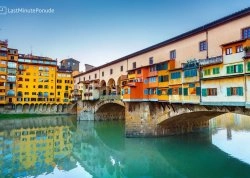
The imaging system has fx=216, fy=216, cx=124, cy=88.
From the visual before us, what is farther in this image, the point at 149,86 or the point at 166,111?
the point at 149,86

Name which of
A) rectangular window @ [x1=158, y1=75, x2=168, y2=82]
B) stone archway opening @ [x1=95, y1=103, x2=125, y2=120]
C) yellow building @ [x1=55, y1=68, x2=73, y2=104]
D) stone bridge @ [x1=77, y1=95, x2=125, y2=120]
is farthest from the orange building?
yellow building @ [x1=55, y1=68, x2=73, y2=104]

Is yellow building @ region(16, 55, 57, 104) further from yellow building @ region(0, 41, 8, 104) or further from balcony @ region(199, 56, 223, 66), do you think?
balcony @ region(199, 56, 223, 66)

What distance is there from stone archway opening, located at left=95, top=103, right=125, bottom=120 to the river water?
19376mm

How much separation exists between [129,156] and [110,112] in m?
33.4

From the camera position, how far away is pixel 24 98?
6612 cm

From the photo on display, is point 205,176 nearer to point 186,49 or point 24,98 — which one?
point 186,49

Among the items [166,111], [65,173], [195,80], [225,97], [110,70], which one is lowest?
[65,173]

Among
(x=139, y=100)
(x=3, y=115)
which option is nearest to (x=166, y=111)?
(x=139, y=100)

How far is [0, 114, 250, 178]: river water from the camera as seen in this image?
19.7 m

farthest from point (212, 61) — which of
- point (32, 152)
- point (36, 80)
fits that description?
point (36, 80)

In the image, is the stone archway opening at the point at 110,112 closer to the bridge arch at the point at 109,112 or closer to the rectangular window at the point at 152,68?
the bridge arch at the point at 109,112

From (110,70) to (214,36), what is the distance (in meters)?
28.4

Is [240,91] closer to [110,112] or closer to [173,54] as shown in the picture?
[173,54]

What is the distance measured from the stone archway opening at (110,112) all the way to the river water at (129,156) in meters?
19.4
